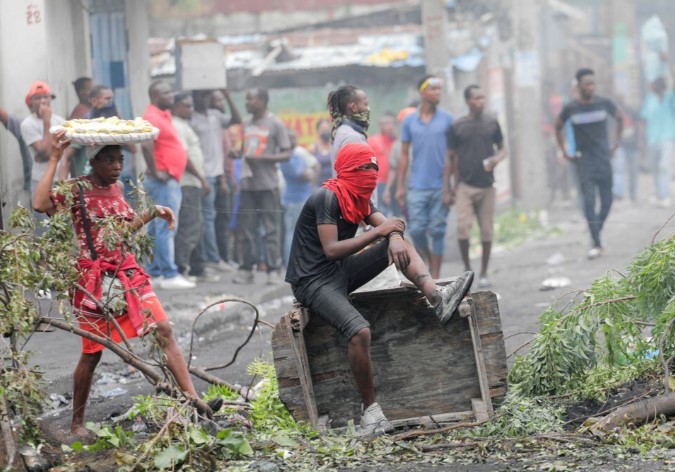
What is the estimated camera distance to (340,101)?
7.84 m

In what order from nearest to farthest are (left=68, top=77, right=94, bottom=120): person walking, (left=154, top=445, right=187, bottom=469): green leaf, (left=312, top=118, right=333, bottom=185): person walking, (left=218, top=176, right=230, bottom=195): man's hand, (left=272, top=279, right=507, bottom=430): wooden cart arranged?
(left=154, top=445, right=187, bottom=469): green leaf → (left=272, top=279, right=507, bottom=430): wooden cart → (left=68, top=77, right=94, bottom=120): person walking → (left=218, top=176, right=230, bottom=195): man's hand → (left=312, top=118, right=333, bottom=185): person walking

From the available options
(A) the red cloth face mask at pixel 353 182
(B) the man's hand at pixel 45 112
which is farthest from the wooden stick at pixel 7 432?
(B) the man's hand at pixel 45 112

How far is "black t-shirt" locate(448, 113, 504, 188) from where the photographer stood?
40.4 feet

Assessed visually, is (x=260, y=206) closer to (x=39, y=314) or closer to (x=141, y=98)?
(x=141, y=98)

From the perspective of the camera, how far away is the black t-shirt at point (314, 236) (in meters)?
6.14

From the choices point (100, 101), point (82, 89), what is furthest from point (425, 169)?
point (82, 89)

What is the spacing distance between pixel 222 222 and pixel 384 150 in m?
2.58

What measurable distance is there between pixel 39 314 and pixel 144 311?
53 cm

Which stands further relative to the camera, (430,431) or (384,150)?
(384,150)

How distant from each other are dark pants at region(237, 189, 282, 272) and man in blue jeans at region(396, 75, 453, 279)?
5.54 ft

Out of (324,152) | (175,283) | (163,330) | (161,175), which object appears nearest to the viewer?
(163,330)

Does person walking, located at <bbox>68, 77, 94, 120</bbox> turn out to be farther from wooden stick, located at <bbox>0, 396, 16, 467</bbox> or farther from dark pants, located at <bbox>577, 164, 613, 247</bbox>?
wooden stick, located at <bbox>0, 396, 16, 467</bbox>

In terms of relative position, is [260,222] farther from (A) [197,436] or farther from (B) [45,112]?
(A) [197,436]

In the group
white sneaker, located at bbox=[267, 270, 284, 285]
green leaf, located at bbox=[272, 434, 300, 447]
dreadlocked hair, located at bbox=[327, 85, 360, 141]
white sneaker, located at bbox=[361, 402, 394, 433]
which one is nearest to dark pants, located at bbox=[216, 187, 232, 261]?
white sneaker, located at bbox=[267, 270, 284, 285]
